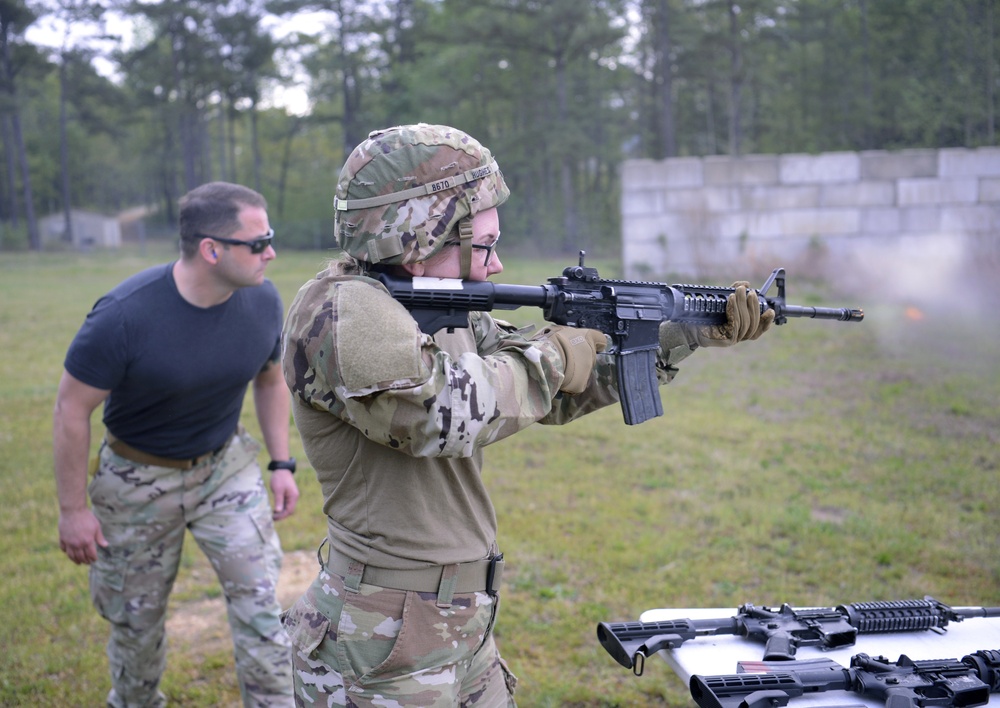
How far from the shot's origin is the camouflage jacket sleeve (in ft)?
7.11

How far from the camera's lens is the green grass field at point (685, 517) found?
15.9 ft

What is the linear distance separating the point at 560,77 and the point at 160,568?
1132 inches

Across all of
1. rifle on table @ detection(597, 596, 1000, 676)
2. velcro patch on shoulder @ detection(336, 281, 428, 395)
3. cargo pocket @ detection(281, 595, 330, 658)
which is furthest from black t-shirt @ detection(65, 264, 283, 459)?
rifle on table @ detection(597, 596, 1000, 676)

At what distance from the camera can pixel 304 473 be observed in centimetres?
803

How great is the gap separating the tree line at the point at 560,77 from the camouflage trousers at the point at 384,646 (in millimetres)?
19566

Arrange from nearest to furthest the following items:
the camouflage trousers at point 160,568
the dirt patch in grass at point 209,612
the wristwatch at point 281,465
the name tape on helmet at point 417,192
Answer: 1. the name tape on helmet at point 417,192
2. the camouflage trousers at point 160,568
3. the wristwatch at point 281,465
4. the dirt patch in grass at point 209,612

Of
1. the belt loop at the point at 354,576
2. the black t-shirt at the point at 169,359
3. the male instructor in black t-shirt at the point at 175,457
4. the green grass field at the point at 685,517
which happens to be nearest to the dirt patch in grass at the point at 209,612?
the green grass field at the point at 685,517

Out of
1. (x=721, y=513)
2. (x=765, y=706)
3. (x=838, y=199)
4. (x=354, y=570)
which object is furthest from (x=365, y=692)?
(x=838, y=199)

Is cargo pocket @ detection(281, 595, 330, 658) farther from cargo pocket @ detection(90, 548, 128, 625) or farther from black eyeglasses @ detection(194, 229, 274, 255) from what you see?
black eyeglasses @ detection(194, 229, 274, 255)

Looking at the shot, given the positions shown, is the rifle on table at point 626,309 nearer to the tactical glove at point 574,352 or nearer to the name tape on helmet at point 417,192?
the tactical glove at point 574,352

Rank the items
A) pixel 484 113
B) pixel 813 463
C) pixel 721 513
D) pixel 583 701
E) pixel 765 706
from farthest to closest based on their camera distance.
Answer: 1. pixel 484 113
2. pixel 813 463
3. pixel 721 513
4. pixel 583 701
5. pixel 765 706

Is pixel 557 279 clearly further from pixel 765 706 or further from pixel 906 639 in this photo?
pixel 906 639

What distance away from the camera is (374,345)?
2.18m

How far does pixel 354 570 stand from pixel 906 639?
1.82 metres
